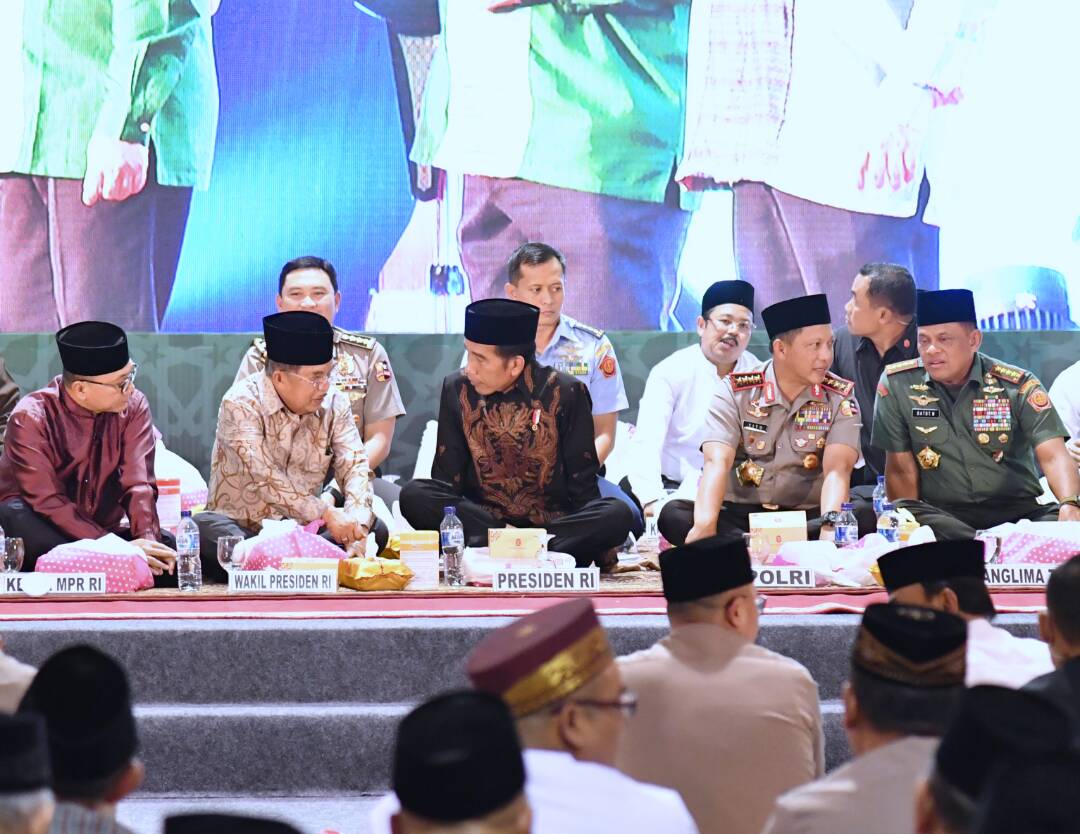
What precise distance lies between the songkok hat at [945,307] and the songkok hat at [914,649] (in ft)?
10.5

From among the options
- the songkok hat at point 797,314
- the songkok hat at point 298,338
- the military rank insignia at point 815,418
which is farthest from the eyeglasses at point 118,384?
the military rank insignia at point 815,418

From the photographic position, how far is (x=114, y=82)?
6.53 m

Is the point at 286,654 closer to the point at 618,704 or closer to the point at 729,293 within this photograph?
the point at 618,704

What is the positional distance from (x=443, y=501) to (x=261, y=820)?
355 cm

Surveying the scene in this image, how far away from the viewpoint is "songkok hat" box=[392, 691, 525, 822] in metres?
1.45

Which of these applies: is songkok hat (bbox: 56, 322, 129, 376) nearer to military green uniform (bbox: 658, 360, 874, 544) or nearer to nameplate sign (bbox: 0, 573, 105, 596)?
nameplate sign (bbox: 0, 573, 105, 596)

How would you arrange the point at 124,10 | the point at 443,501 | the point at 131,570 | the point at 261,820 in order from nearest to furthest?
the point at 261,820 → the point at 131,570 → the point at 443,501 → the point at 124,10

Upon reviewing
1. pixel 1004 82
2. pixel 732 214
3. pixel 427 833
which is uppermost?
pixel 1004 82

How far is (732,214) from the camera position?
679 cm

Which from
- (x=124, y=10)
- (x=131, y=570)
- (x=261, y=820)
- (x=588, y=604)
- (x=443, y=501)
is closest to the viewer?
(x=261, y=820)

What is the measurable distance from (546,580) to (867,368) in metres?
2.20

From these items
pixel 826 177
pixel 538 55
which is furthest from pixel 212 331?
pixel 826 177

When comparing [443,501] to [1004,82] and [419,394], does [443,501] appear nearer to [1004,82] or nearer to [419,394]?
[419,394]

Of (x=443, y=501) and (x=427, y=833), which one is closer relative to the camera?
(x=427, y=833)
